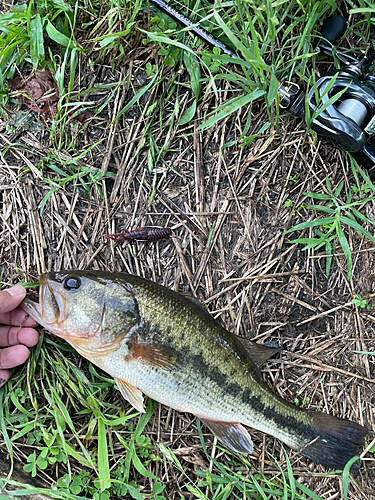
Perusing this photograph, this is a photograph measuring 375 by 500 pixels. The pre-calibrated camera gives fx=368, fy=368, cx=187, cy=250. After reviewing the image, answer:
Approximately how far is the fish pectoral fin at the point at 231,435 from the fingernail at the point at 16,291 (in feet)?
6.47

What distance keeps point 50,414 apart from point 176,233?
2084 millimetres

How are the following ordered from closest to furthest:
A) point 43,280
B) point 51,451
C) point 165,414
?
point 43,280
point 51,451
point 165,414

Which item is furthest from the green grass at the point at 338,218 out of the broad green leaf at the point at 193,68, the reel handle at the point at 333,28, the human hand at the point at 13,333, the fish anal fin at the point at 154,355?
the human hand at the point at 13,333

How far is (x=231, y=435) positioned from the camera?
10.8ft

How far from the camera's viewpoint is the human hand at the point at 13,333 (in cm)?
329

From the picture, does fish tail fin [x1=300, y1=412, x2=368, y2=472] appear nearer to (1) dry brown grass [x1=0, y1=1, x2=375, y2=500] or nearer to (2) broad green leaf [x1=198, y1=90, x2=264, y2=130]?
(1) dry brown grass [x1=0, y1=1, x2=375, y2=500]

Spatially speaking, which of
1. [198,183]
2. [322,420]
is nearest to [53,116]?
[198,183]

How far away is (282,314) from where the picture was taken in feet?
11.9

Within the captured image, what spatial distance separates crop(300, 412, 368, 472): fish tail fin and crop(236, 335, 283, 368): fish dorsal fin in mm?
682

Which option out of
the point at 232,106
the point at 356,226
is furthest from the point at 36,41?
the point at 356,226

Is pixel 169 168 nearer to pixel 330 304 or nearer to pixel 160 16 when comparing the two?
pixel 160 16

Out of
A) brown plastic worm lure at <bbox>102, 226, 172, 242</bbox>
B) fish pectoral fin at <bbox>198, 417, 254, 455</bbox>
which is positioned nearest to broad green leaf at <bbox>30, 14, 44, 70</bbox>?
brown plastic worm lure at <bbox>102, 226, 172, 242</bbox>

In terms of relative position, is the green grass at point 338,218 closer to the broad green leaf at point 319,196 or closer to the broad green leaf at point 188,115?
the broad green leaf at point 319,196

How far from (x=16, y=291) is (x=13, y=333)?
458mm
